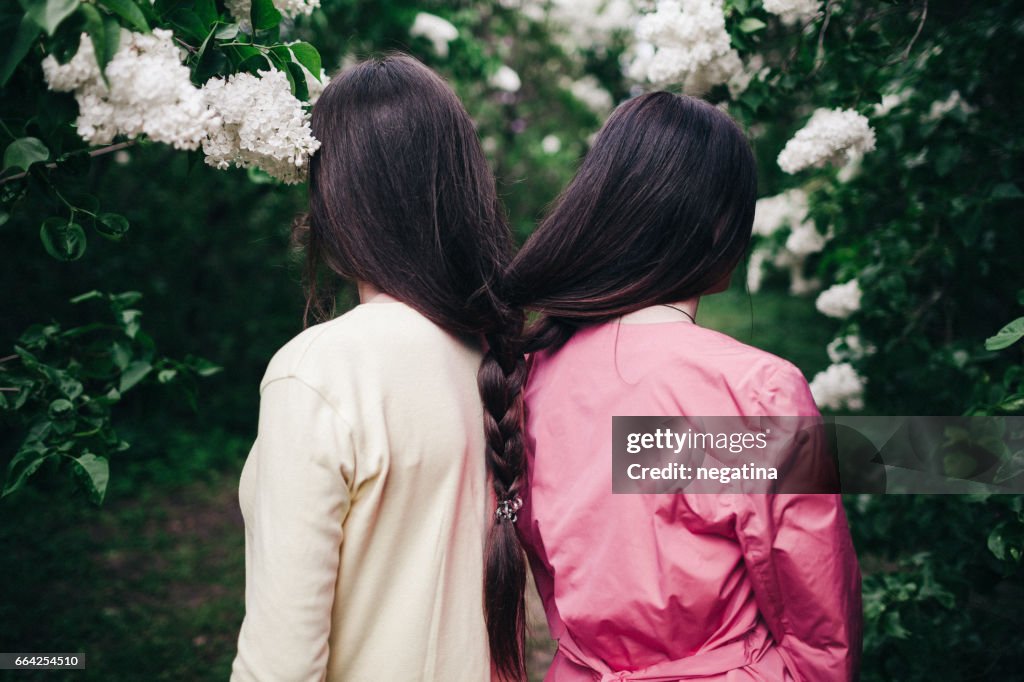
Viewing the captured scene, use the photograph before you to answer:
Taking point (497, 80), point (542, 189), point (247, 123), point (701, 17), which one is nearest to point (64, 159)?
point (247, 123)

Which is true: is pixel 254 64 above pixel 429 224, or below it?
above

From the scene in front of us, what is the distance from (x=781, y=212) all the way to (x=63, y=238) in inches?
152

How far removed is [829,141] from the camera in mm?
2262

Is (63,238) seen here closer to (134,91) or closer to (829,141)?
(134,91)

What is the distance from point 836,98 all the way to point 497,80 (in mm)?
5936

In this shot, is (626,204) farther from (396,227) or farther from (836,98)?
(836,98)

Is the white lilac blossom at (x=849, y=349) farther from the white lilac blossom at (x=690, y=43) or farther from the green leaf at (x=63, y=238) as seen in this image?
the green leaf at (x=63, y=238)

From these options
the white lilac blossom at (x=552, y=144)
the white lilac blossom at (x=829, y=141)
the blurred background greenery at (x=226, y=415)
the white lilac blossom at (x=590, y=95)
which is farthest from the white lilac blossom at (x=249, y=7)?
the white lilac blossom at (x=590, y=95)

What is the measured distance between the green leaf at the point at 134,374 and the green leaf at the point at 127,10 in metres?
1.35

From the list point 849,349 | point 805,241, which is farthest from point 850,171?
point 849,349

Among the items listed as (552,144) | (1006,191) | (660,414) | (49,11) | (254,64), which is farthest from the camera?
(552,144)

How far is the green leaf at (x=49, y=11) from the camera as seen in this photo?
1043 millimetres

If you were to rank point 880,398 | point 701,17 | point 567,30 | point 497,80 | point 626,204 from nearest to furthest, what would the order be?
point 626,204
point 701,17
point 880,398
point 497,80
point 567,30

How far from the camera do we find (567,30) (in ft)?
31.7
